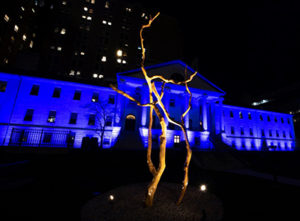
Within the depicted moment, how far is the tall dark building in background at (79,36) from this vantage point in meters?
41.8

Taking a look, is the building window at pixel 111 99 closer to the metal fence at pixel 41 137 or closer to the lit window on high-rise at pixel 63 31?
the metal fence at pixel 41 137

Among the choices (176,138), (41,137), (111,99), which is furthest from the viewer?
(111,99)

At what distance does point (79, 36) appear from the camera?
4566 cm

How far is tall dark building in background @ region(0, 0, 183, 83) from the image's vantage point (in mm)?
41750

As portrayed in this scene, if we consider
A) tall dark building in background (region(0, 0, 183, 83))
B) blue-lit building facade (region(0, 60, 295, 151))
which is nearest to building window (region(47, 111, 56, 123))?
blue-lit building facade (region(0, 60, 295, 151))

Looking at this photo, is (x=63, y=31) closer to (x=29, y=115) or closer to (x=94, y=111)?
(x=29, y=115)

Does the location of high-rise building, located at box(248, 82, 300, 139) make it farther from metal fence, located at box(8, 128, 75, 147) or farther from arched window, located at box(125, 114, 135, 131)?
metal fence, located at box(8, 128, 75, 147)

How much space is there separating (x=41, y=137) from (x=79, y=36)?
3888 cm

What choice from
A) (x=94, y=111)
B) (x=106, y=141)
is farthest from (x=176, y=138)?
(x=94, y=111)

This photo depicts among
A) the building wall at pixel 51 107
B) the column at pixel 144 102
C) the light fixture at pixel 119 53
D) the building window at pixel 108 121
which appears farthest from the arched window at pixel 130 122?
the light fixture at pixel 119 53

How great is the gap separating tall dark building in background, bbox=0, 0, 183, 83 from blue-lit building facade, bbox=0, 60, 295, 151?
17972 millimetres

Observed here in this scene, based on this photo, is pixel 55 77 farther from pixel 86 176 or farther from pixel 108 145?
pixel 86 176

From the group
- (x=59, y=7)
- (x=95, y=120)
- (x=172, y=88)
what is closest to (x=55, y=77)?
(x=95, y=120)

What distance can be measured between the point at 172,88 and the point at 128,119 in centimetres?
1037
